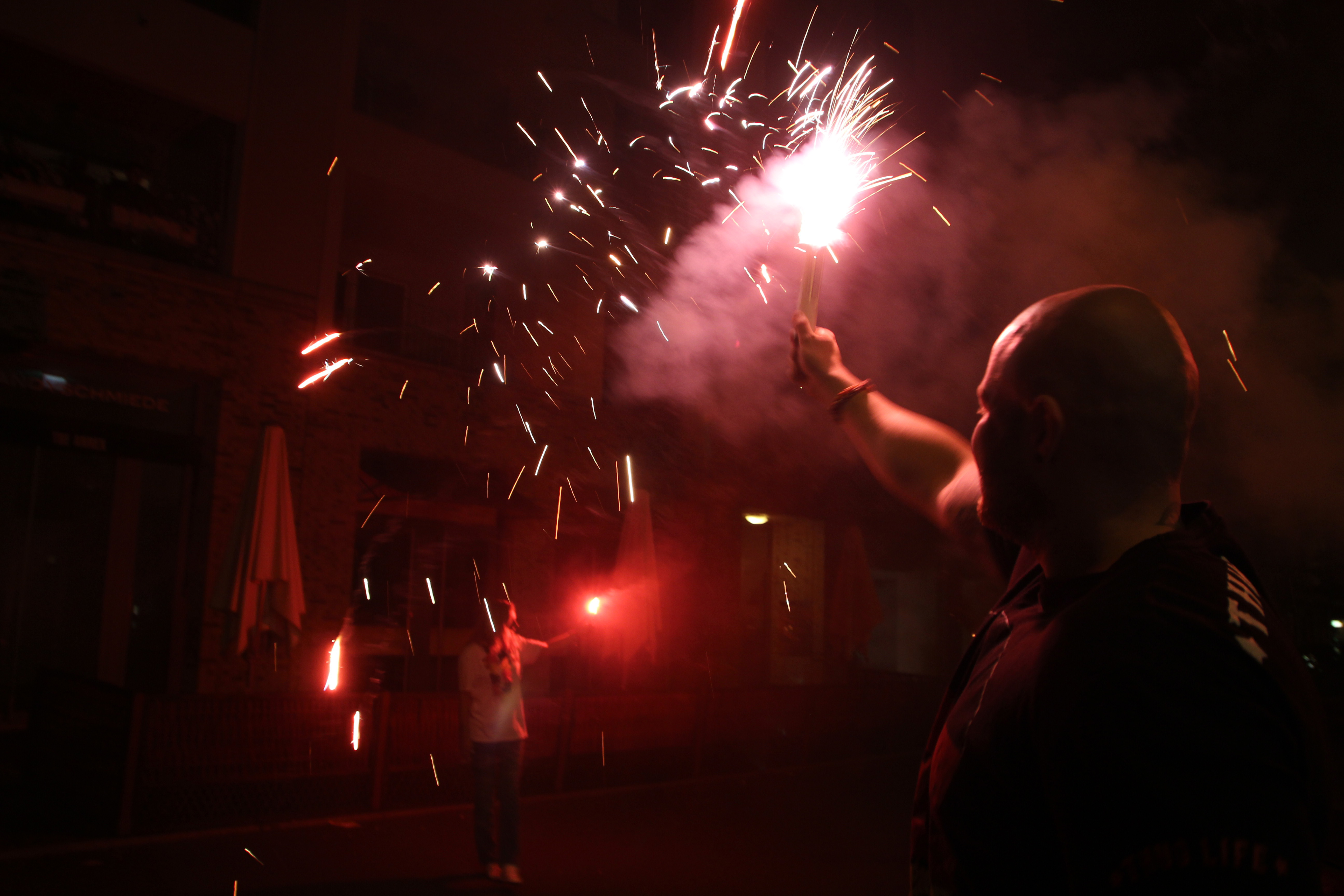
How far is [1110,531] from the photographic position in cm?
109

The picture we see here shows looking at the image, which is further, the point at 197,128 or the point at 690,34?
the point at 690,34

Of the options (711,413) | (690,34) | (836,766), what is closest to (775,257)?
(711,413)

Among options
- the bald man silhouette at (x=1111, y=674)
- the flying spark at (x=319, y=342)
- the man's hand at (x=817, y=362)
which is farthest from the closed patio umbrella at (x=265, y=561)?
the bald man silhouette at (x=1111, y=674)

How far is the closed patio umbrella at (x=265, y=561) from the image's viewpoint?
27.2 feet

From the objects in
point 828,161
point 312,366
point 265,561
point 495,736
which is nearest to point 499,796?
point 495,736

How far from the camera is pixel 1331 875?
117 centimetres

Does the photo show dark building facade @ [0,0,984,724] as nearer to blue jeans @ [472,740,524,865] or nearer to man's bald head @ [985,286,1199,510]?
blue jeans @ [472,740,524,865]

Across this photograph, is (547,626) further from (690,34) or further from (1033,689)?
(1033,689)

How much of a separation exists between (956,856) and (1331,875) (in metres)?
0.54

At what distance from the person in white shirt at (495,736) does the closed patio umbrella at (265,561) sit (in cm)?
285

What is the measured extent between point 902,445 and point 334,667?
34.5 ft

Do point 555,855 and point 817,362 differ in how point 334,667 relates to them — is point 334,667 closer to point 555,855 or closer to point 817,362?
point 555,855

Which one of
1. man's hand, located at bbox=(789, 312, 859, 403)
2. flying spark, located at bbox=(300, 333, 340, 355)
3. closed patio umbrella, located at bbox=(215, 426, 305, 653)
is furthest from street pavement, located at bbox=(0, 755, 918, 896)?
flying spark, located at bbox=(300, 333, 340, 355)

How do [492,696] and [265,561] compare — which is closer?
[492,696]
